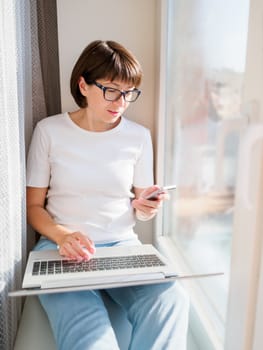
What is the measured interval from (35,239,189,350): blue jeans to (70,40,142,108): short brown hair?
577 mm

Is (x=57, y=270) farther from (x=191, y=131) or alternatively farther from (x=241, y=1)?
(x=241, y=1)

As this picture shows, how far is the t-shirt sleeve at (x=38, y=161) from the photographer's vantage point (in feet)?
3.38

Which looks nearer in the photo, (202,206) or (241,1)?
(241,1)

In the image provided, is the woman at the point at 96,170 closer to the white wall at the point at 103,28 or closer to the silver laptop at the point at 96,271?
the silver laptop at the point at 96,271

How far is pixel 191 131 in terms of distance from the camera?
46.9 inches

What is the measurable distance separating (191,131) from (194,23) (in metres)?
0.36

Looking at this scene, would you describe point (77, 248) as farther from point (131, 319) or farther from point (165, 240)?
point (165, 240)

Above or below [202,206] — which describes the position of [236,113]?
above

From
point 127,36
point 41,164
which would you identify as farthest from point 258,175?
point 127,36

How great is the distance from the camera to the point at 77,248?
0.86 metres

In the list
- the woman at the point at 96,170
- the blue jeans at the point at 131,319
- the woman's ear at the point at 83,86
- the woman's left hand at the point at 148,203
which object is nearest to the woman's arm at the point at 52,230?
the woman at the point at 96,170

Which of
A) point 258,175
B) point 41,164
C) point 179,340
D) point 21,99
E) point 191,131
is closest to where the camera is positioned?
point 258,175

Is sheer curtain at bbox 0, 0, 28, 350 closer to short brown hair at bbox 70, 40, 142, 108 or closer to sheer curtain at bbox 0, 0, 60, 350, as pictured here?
sheer curtain at bbox 0, 0, 60, 350

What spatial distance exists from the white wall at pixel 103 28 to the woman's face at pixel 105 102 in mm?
235
